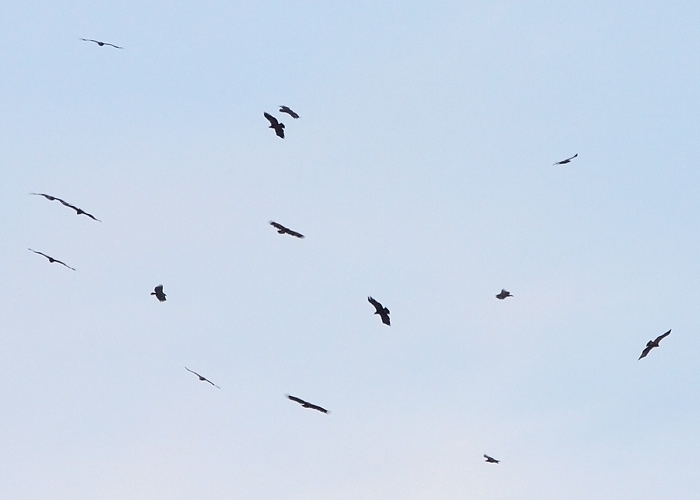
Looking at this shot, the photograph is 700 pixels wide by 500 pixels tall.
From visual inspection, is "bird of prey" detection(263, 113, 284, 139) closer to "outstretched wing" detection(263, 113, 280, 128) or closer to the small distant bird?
"outstretched wing" detection(263, 113, 280, 128)

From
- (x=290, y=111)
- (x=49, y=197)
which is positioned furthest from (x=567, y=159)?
(x=49, y=197)

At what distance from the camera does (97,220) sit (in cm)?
8762

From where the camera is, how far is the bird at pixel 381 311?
81062mm

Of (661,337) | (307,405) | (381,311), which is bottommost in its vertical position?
(307,405)

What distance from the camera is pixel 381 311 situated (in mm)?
82125

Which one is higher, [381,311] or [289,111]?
[289,111]

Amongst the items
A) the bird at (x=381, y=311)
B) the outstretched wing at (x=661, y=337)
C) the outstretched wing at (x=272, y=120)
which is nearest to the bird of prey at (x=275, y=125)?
the outstretched wing at (x=272, y=120)

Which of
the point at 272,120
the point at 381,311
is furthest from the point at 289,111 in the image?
the point at 381,311

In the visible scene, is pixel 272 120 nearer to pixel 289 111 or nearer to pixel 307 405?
pixel 289 111

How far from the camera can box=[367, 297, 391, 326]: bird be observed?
81062 millimetres

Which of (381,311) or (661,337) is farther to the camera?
(661,337)

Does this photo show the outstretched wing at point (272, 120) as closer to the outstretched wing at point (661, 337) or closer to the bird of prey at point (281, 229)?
the bird of prey at point (281, 229)

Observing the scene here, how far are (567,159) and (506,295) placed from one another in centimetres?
1369

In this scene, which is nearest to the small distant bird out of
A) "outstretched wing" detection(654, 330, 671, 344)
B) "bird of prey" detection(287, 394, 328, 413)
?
"outstretched wing" detection(654, 330, 671, 344)
